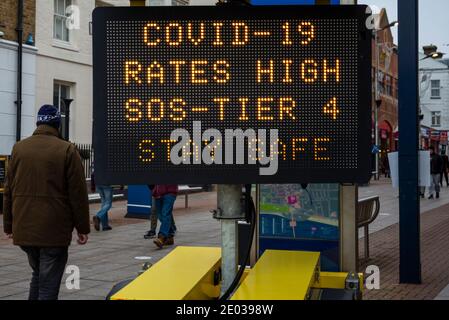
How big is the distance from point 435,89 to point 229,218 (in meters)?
65.1

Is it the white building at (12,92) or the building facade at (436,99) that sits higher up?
the building facade at (436,99)

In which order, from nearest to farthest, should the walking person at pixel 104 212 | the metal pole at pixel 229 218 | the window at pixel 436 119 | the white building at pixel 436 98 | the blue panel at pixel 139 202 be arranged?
the metal pole at pixel 229 218, the walking person at pixel 104 212, the blue panel at pixel 139 202, the white building at pixel 436 98, the window at pixel 436 119

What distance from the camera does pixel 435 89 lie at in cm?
6356

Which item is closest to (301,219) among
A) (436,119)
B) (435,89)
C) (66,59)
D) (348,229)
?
(348,229)

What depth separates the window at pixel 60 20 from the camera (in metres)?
20.0

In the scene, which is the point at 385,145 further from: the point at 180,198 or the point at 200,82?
the point at 200,82

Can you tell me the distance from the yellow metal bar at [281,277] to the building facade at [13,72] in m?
15.1

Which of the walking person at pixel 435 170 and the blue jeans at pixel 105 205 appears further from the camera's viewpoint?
the walking person at pixel 435 170

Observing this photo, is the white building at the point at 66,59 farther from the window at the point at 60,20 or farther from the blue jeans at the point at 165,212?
the blue jeans at the point at 165,212

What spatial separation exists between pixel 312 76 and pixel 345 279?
64.5 inches

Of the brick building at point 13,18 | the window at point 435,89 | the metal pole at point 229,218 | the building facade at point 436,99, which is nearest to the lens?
the metal pole at point 229,218

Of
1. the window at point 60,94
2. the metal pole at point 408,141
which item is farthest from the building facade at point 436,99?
the metal pole at point 408,141

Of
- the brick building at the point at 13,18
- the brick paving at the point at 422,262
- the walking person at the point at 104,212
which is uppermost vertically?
the brick building at the point at 13,18

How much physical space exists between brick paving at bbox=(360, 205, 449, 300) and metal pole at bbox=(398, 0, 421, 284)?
0.32 m
